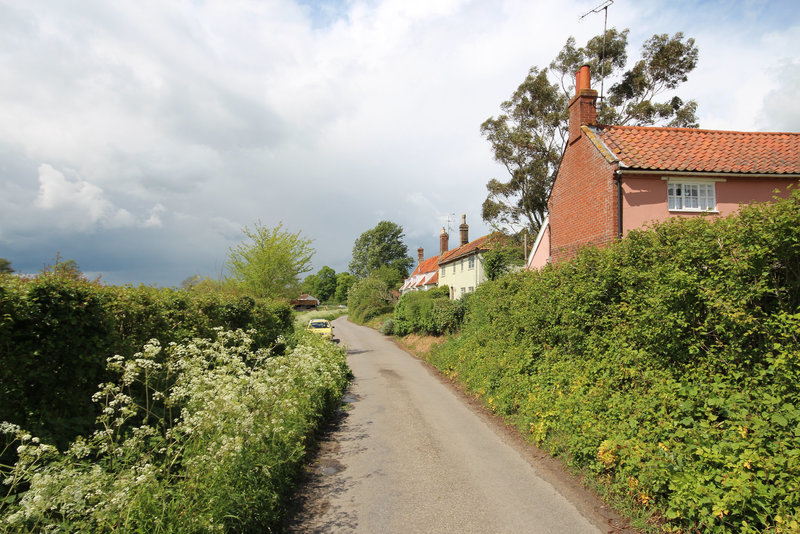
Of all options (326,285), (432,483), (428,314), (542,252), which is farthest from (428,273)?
(326,285)

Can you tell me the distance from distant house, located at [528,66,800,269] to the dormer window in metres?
0.03

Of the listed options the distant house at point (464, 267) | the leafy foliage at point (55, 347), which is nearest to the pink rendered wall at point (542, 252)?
the distant house at point (464, 267)

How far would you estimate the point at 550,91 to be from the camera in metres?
29.1

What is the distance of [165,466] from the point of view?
4.49 meters

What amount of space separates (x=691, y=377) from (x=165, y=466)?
6308 mm

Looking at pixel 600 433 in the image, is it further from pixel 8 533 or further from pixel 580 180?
pixel 580 180

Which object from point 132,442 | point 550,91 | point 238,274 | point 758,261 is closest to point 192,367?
point 132,442

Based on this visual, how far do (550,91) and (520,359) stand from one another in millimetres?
24697

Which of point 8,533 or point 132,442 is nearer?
point 8,533

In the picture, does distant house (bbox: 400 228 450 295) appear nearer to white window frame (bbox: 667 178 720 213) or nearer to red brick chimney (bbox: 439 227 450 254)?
red brick chimney (bbox: 439 227 450 254)

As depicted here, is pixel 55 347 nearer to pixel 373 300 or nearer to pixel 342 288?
pixel 373 300

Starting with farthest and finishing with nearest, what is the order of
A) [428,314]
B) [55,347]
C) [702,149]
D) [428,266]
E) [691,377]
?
1. [428,266]
2. [428,314]
3. [702,149]
4. [691,377]
5. [55,347]

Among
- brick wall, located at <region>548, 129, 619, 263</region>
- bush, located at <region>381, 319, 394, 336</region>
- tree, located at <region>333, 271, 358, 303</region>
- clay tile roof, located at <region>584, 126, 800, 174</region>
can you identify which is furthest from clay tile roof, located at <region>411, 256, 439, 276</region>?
tree, located at <region>333, 271, 358, 303</region>

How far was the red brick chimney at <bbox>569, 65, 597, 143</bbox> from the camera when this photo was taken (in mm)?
16188
